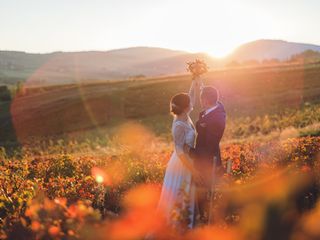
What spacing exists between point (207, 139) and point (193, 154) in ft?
1.10

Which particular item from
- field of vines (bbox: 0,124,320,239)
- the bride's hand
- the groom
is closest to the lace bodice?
the groom

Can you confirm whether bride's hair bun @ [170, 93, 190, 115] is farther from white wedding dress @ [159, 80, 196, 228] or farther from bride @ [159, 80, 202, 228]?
white wedding dress @ [159, 80, 196, 228]

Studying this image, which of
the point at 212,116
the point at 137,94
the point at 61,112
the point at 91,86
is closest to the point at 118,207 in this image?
the point at 212,116

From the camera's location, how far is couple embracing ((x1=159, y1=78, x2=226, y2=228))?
260 inches

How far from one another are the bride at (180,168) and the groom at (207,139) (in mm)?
207

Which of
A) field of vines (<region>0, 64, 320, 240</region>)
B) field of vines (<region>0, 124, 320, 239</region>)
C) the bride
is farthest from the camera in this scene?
the bride

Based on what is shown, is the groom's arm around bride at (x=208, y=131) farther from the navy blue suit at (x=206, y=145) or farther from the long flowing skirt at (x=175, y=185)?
the long flowing skirt at (x=175, y=185)

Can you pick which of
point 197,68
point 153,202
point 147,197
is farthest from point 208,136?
point 147,197

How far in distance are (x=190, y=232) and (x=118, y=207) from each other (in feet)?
9.15

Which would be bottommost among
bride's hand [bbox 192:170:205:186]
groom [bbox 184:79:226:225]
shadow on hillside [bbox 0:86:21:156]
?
shadow on hillside [bbox 0:86:21:156]

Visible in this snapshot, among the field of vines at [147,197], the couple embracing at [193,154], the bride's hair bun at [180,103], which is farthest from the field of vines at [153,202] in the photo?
the bride's hair bun at [180,103]

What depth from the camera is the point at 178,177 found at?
686cm

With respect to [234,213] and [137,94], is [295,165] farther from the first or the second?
[137,94]

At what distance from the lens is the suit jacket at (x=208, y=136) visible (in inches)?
274
